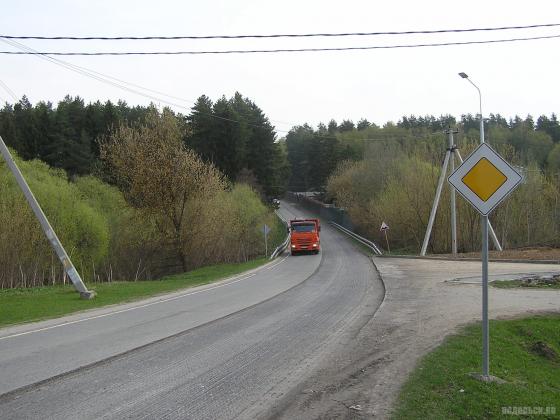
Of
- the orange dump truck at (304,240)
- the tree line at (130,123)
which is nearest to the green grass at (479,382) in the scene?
the orange dump truck at (304,240)

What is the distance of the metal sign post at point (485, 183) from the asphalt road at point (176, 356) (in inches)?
118

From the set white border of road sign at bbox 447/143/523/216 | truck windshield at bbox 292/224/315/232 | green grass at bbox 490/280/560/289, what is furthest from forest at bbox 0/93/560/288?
white border of road sign at bbox 447/143/523/216

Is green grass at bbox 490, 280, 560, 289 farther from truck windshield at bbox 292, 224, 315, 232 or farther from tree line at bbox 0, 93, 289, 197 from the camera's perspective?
tree line at bbox 0, 93, 289, 197

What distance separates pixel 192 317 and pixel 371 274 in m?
13.5

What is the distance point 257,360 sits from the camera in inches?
331

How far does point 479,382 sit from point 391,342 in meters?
3.08

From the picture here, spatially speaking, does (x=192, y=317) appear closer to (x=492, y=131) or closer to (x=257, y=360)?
(x=257, y=360)

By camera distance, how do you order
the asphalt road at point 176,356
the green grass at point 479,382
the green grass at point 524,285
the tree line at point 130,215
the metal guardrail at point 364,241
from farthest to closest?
the metal guardrail at point 364,241
the tree line at point 130,215
the green grass at point 524,285
the asphalt road at point 176,356
the green grass at point 479,382

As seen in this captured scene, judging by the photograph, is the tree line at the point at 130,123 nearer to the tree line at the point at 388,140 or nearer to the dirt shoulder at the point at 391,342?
the tree line at the point at 388,140

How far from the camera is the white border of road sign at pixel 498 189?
6397mm

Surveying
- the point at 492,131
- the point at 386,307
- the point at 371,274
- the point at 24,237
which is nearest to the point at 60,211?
the point at 24,237

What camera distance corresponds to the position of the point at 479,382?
6711mm

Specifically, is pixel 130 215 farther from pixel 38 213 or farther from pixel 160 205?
pixel 38 213

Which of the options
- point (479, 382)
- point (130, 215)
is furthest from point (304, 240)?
point (479, 382)
